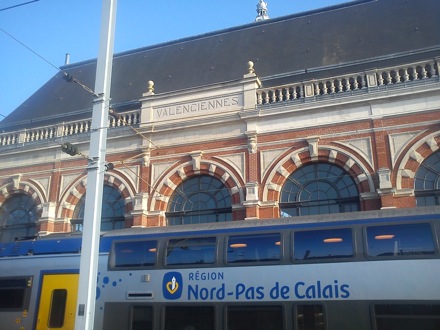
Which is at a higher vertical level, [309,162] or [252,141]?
[252,141]

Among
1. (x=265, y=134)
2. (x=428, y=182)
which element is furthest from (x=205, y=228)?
(x=428, y=182)

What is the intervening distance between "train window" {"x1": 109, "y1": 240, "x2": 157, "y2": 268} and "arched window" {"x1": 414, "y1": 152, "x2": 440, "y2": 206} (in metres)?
8.18

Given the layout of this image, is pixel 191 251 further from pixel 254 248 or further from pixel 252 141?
pixel 252 141

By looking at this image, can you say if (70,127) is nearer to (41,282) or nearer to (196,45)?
(196,45)

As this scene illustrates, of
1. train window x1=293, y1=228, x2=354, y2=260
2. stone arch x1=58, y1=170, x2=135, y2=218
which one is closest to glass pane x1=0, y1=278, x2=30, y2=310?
stone arch x1=58, y1=170, x2=135, y2=218

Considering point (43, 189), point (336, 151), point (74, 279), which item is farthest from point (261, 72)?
point (74, 279)

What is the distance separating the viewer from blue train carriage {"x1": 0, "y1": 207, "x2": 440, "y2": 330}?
7.74m

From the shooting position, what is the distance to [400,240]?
8.05 meters

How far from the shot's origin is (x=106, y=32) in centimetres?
819

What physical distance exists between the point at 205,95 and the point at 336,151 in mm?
5407

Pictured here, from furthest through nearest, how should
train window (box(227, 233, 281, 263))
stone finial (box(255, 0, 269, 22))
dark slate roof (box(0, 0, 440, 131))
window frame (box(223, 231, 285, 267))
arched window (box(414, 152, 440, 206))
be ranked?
1. stone finial (box(255, 0, 269, 22))
2. dark slate roof (box(0, 0, 440, 131))
3. arched window (box(414, 152, 440, 206))
4. train window (box(227, 233, 281, 263))
5. window frame (box(223, 231, 285, 267))

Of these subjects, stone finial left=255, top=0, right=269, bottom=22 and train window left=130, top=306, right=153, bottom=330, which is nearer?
train window left=130, top=306, right=153, bottom=330

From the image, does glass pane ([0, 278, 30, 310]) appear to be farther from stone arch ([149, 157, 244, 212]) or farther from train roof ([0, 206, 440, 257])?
stone arch ([149, 157, 244, 212])

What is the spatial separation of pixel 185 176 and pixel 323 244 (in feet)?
27.3
